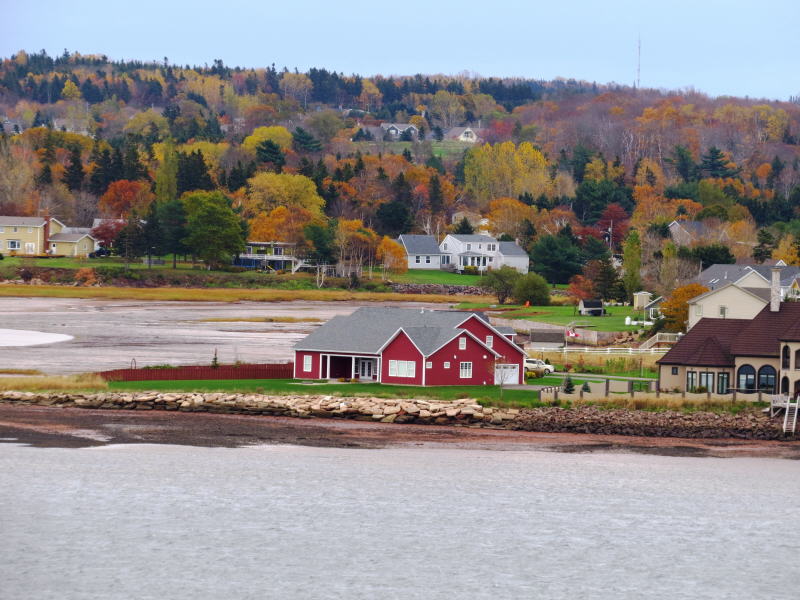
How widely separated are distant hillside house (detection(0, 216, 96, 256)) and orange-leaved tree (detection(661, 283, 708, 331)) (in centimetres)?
7577

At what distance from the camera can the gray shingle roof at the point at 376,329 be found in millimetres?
57312

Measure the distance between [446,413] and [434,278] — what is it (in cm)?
8663

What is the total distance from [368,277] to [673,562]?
10481 cm

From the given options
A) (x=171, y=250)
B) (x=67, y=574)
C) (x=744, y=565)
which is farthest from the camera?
(x=171, y=250)

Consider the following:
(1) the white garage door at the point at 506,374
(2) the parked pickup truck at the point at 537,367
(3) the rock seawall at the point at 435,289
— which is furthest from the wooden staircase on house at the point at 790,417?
(3) the rock seawall at the point at 435,289

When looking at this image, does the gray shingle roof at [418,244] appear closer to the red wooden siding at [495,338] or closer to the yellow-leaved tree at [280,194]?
the yellow-leaved tree at [280,194]

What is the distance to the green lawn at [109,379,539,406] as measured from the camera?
176 ft

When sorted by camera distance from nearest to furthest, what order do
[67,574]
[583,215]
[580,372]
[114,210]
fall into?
[67,574], [580,372], [114,210], [583,215]

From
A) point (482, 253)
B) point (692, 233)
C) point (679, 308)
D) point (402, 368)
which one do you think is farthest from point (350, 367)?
point (692, 233)

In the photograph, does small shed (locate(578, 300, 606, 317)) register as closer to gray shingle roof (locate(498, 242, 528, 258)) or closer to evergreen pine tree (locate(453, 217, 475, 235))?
gray shingle roof (locate(498, 242, 528, 258))

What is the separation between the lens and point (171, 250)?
132 m

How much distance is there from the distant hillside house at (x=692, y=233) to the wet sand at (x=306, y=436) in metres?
90.9

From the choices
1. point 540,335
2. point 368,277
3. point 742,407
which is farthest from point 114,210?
point 742,407

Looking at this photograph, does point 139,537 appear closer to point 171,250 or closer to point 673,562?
point 673,562
